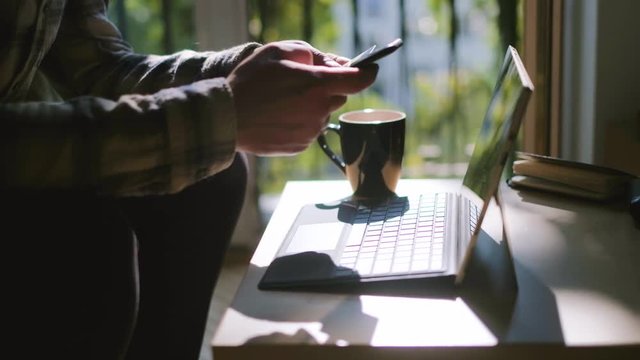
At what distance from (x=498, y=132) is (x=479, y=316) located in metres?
0.19

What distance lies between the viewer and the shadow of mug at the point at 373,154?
1038 millimetres

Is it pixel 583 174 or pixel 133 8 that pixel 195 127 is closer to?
pixel 583 174

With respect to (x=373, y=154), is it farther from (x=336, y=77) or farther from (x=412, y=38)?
(x=412, y=38)

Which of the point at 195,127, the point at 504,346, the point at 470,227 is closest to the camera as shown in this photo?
the point at 504,346

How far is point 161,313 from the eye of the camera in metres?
0.99

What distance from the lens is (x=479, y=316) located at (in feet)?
2.32

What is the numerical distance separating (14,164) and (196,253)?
31cm

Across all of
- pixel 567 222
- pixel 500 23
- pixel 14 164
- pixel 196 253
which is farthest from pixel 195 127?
pixel 500 23

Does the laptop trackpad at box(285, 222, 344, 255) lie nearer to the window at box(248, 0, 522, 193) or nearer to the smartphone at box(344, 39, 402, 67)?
the smartphone at box(344, 39, 402, 67)

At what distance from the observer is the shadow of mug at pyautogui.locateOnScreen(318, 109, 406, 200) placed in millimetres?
1038

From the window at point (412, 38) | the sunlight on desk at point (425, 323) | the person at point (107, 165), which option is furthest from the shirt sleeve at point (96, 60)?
the window at point (412, 38)

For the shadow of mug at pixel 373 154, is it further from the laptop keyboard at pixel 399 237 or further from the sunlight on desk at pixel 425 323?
the sunlight on desk at pixel 425 323

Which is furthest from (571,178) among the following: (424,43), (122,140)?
(424,43)

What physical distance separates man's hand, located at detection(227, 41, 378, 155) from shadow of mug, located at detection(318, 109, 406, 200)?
0.66 feet
